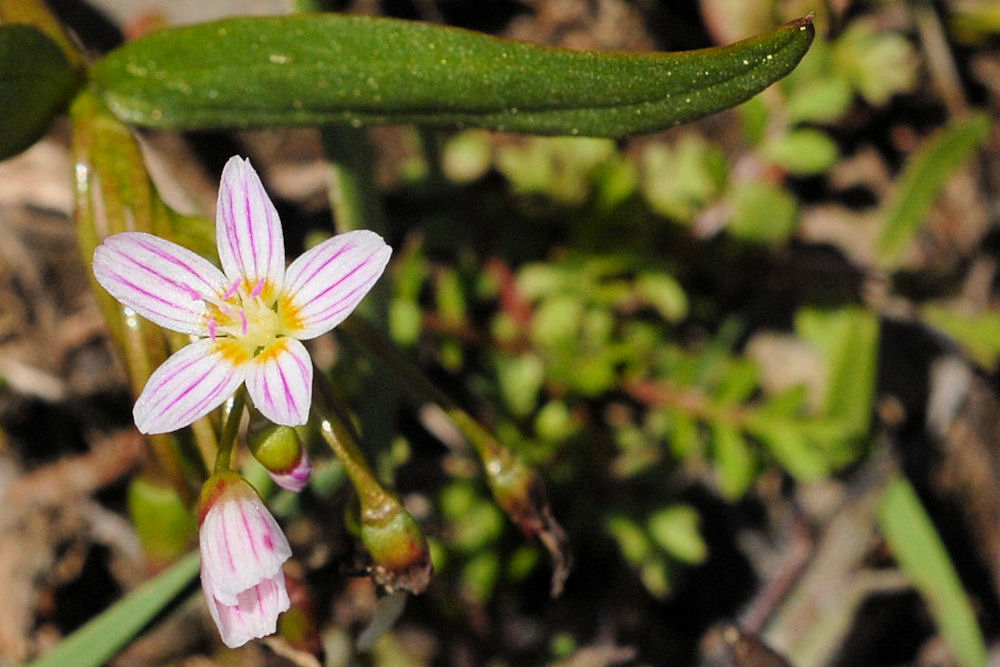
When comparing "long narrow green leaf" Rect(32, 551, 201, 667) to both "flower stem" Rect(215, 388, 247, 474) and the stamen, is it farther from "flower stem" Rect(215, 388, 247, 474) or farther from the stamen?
the stamen

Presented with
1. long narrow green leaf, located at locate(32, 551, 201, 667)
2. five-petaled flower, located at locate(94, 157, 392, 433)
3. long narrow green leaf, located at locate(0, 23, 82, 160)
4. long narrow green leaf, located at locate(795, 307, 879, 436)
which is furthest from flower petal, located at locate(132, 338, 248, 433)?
long narrow green leaf, located at locate(795, 307, 879, 436)

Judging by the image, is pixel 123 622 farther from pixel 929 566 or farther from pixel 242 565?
pixel 929 566

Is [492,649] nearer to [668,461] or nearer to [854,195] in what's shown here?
[668,461]

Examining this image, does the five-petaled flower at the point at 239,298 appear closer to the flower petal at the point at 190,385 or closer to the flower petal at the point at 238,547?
the flower petal at the point at 190,385

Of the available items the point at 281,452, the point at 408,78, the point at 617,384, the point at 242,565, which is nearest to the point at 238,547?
the point at 242,565

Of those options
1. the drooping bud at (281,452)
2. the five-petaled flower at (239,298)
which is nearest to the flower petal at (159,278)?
the five-petaled flower at (239,298)

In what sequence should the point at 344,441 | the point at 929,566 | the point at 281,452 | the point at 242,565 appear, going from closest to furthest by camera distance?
the point at 242,565 → the point at 281,452 → the point at 344,441 → the point at 929,566
